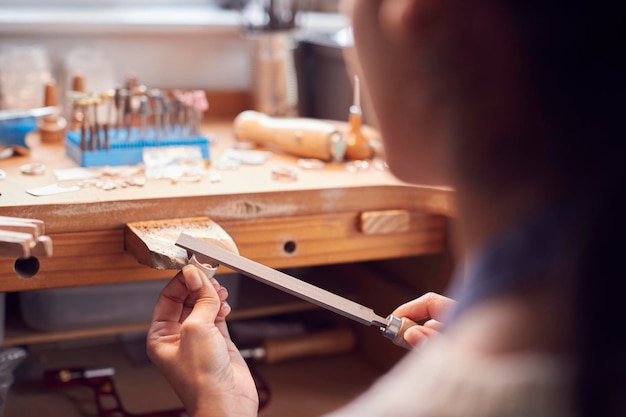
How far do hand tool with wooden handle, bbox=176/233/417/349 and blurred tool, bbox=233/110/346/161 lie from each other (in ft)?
1.59

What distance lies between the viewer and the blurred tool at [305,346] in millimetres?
1566

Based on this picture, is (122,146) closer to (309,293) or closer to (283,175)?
(283,175)

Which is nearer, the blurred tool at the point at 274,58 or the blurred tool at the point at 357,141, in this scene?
the blurred tool at the point at 357,141

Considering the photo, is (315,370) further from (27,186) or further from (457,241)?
(27,186)

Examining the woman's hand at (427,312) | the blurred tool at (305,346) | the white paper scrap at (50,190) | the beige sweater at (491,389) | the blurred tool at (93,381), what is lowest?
the blurred tool at (93,381)

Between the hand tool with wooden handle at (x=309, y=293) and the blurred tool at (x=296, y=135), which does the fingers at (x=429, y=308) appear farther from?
the blurred tool at (x=296, y=135)

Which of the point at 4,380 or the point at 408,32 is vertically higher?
the point at 408,32

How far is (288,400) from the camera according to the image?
1454mm

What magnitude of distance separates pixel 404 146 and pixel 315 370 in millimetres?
1067

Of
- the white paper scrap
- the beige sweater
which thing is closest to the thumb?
→ the white paper scrap

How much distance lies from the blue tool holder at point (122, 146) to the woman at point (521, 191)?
0.83 meters

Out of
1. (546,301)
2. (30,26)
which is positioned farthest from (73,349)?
(546,301)

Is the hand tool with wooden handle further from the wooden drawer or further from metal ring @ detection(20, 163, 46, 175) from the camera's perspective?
metal ring @ detection(20, 163, 46, 175)

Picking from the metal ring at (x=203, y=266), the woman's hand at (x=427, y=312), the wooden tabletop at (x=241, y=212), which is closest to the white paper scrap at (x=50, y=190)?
the wooden tabletop at (x=241, y=212)
